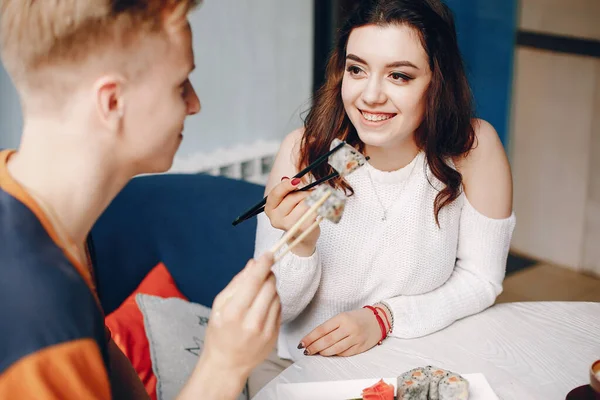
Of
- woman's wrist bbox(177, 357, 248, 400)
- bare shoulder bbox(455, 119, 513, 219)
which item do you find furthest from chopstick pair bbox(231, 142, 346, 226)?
bare shoulder bbox(455, 119, 513, 219)

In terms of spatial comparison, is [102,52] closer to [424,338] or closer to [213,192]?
[424,338]

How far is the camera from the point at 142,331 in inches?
70.9

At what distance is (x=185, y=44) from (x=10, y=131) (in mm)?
1638

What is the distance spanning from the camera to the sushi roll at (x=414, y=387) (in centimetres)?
111

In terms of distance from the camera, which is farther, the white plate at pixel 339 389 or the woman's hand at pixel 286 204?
the woman's hand at pixel 286 204

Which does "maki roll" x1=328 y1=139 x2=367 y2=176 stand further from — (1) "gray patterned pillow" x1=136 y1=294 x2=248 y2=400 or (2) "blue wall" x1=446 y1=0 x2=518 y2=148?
(2) "blue wall" x1=446 y1=0 x2=518 y2=148

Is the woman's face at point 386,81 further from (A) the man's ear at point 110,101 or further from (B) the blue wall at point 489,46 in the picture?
(B) the blue wall at point 489,46

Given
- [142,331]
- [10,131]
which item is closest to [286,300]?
[142,331]

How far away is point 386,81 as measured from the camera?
1495 mm

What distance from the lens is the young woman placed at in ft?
4.91

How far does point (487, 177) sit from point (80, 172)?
1.04 metres

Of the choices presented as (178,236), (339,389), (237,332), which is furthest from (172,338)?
(237,332)

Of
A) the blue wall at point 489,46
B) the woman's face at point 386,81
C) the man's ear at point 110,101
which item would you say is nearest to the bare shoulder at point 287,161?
the woman's face at point 386,81

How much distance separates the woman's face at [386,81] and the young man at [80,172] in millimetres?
627
